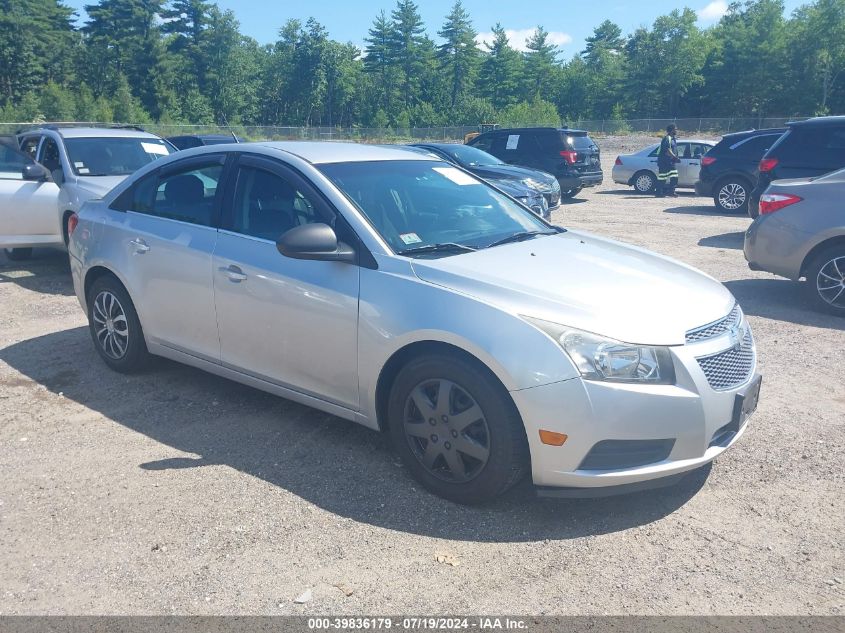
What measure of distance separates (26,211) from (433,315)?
7.35 meters

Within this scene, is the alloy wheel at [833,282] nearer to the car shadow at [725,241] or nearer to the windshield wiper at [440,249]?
the car shadow at [725,241]

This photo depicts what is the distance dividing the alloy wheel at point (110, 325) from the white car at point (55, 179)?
336cm

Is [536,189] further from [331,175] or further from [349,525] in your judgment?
[349,525]

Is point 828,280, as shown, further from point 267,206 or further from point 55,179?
point 55,179

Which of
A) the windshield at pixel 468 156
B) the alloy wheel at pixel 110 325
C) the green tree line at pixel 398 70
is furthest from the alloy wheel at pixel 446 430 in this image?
the green tree line at pixel 398 70

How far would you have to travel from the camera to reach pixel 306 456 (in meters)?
4.24

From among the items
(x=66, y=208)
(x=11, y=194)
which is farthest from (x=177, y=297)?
(x=11, y=194)

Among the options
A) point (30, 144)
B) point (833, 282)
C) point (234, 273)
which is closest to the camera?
point (234, 273)

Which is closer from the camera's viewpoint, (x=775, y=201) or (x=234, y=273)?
(x=234, y=273)

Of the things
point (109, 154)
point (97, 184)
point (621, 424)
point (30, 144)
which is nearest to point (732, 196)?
point (109, 154)

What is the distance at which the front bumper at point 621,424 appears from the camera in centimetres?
326

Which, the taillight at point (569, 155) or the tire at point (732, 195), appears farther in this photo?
the taillight at point (569, 155)

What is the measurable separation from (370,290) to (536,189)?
35.9 feet

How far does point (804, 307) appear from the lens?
7.66 meters
